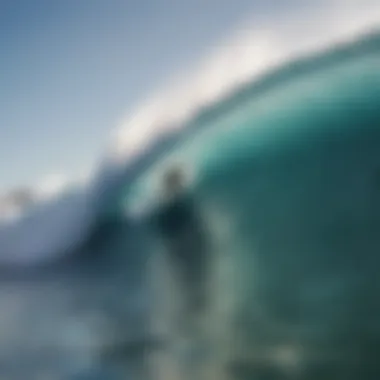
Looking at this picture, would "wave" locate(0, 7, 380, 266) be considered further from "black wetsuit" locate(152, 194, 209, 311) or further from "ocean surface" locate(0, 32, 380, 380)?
"black wetsuit" locate(152, 194, 209, 311)

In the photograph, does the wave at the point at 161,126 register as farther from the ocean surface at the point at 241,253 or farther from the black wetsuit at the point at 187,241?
the black wetsuit at the point at 187,241

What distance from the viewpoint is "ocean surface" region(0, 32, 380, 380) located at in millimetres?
1368

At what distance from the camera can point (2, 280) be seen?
152 cm

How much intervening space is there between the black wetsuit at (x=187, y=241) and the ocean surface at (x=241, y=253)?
0.9 inches

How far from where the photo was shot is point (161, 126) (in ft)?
4.92

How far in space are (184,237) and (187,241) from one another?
0.04 ft

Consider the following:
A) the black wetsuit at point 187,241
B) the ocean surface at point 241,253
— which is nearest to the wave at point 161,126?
the ocean surface at point 241,253

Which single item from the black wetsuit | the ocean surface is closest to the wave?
the ocean surface

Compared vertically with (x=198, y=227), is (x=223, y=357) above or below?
below

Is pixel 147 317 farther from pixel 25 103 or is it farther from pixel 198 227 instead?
pixel 25 103

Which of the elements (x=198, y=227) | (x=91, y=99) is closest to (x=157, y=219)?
(x=198, y=227)

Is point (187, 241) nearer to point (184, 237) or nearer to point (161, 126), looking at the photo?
point (184, 237)

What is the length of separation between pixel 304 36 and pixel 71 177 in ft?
1.94

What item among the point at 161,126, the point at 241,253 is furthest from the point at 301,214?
the point at 161,126
